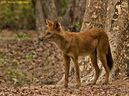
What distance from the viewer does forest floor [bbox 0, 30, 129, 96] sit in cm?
1127

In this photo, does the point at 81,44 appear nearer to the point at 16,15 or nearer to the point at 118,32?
the point at 118,32

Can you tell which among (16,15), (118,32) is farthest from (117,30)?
(16,15)

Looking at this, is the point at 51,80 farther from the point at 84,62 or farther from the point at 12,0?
the point at 12,0

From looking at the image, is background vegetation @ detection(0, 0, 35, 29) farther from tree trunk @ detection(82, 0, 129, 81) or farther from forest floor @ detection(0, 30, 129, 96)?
tree trunk @ detection(82, 0, 129, 81)

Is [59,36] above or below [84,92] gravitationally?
above

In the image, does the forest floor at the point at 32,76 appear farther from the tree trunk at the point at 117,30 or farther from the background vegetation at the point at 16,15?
the background vegetation at the point at 16,15

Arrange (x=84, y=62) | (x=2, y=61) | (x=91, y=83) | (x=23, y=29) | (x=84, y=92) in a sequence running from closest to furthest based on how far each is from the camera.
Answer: (x=84, y=92)
(x=91, y=83)
(x=84, y=62)
(x=2, y=61)
(x=23, y=29)

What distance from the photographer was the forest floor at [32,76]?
444 inches

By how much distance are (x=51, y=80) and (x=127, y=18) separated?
4006 millimetres

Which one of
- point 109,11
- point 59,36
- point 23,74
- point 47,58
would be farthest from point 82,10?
point 59,36

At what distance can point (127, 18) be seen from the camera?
1317cm

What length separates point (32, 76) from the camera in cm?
1686

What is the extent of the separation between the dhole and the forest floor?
1.70ft

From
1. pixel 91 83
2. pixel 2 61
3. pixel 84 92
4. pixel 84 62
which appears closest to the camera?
pixel 84 92
